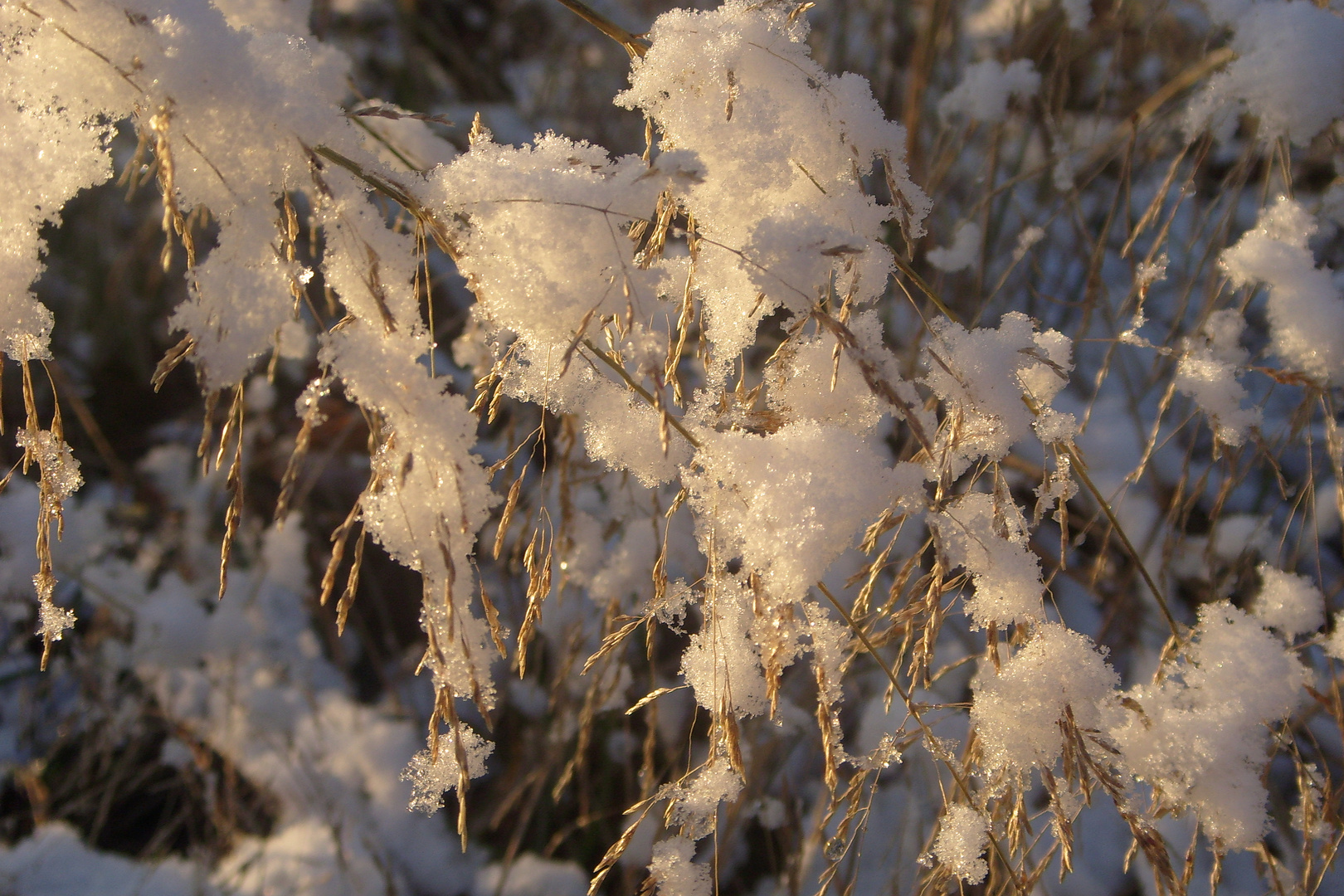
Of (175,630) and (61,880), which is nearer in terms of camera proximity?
(61,880)

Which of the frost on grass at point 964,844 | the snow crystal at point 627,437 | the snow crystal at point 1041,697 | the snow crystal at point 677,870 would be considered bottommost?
the snow crystal at point 677,870

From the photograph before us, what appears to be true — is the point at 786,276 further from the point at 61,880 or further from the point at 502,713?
the point at 61,880

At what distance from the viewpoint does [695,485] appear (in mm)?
627

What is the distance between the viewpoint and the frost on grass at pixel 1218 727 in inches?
29.3

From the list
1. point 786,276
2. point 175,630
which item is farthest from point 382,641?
point 786,276

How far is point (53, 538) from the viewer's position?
1.78m

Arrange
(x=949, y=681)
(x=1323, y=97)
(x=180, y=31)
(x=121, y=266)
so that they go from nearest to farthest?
(x=180, y=31) → (x=1323, y=97) → (x=949, y=681) → (x=121, y=266)

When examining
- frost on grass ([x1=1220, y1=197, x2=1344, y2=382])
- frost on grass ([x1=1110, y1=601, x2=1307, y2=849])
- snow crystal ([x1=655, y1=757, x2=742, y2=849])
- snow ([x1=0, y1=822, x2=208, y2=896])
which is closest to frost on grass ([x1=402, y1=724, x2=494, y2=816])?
snow crystal ([x1=655, y1=757, x2=742, y2=849])

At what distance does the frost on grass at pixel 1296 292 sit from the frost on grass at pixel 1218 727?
0.31m

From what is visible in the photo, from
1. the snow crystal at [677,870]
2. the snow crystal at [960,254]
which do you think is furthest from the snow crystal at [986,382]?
the snow crystal at [960,254]

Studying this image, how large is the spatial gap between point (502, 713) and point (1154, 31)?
2.44m

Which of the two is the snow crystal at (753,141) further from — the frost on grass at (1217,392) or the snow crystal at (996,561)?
the frost on grass at (1217,392)

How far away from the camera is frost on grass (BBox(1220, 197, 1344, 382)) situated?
90 centimetres

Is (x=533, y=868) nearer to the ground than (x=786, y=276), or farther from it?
nearer to the ground
